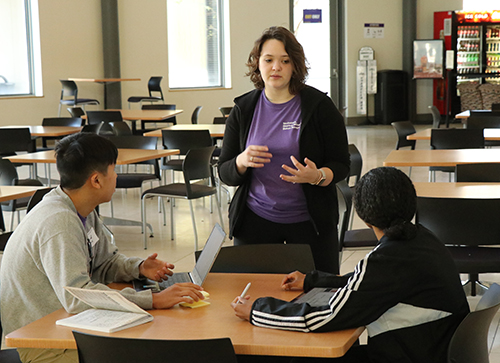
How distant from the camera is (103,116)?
848cm

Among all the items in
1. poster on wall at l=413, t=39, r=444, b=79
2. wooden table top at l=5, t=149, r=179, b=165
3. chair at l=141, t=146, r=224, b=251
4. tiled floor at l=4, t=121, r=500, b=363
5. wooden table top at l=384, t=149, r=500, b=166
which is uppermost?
poster on wall at l=413, t=39, r=444, b=79

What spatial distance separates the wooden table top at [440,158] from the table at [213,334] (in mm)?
3031

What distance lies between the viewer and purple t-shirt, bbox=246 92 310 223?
256 cm

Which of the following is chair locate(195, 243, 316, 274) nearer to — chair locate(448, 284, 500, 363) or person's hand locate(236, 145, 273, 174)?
person's hand locate(236, 145, 273, 174)

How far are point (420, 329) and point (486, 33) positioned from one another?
14331mm

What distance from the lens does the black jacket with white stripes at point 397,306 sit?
171 centimetres

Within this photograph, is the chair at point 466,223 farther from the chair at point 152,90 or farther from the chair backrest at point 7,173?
the chair at point 152,90

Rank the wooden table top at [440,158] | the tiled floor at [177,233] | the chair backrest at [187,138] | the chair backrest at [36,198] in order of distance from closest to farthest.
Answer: the chair backrest at [36,198]
the wooden table top at [440,158]
the tiled floor at [177,233]
the chair backrest at [187,138]

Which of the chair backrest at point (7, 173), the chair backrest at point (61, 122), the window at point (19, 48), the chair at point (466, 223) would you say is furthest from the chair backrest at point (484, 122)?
the window at point (19, 48)

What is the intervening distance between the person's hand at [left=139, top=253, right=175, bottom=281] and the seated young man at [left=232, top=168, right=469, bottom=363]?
446 mm

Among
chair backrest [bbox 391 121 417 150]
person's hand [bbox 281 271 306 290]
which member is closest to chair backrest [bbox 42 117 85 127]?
chair backrest [bbox 391 121 417 150]

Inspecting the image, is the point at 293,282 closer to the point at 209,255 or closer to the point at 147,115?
the point at 209,255

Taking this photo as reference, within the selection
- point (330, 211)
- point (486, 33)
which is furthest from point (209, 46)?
point (330, 211)

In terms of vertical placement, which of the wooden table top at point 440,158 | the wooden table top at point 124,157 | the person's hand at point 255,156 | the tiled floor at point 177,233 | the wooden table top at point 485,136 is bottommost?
the tiled floor at point 177,233
